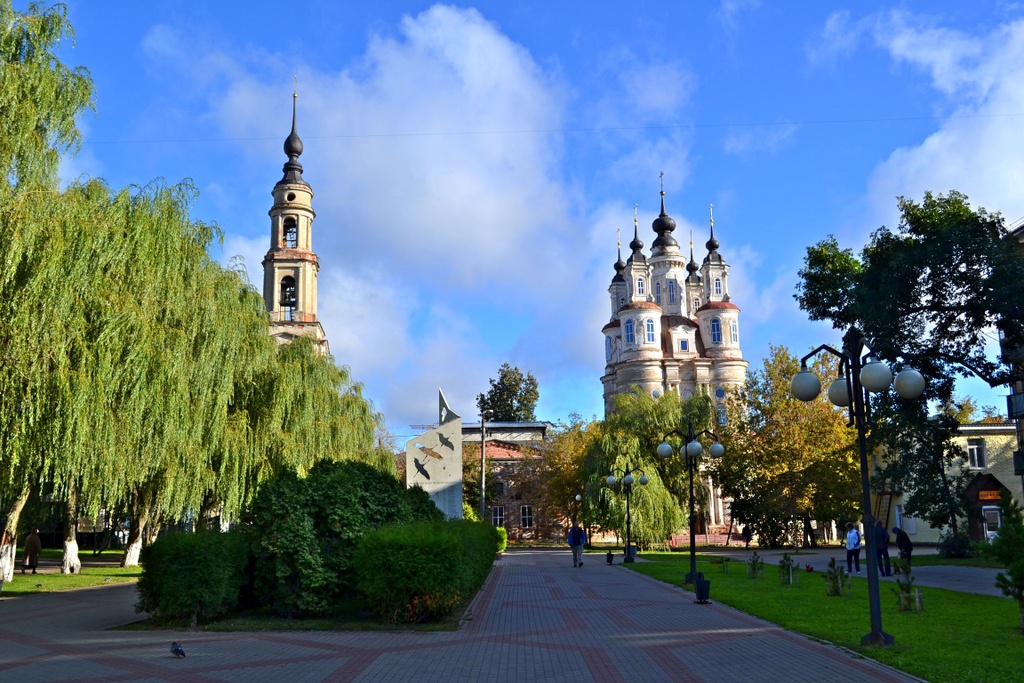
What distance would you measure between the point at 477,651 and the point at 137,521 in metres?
21.1

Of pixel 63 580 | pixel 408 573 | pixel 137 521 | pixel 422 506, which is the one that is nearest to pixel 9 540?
pixel 63 580

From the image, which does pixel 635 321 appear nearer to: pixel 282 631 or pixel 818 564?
pixel 818 564

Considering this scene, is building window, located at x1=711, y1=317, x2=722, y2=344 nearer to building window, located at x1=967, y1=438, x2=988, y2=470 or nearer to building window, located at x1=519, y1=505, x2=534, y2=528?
building window, located at x1=519, y1=505, x2=534, y2=528

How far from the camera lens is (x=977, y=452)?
167ft

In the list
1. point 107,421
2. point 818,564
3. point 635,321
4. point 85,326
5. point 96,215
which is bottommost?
point 818,564

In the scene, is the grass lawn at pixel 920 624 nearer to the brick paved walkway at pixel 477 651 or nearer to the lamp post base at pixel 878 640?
the lamp post base at pixel 878 640

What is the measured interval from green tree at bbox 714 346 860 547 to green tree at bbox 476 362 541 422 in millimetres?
47773

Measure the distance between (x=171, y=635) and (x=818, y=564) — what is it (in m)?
25.1

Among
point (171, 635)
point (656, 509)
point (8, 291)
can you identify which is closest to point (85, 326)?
point (8, 291)

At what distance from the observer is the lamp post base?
10.9 meters

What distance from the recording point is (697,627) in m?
13.6

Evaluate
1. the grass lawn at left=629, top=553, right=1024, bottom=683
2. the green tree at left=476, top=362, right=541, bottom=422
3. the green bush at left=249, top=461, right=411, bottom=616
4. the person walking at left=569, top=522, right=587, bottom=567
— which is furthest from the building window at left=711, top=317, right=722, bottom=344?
the green bush at left=249, top=461, right=411, bottom=616

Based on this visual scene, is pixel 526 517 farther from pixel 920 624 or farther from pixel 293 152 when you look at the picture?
pixel 920 624

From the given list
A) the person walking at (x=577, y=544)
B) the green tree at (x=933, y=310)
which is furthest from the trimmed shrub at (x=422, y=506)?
the green tree at (x=933, y=310)
